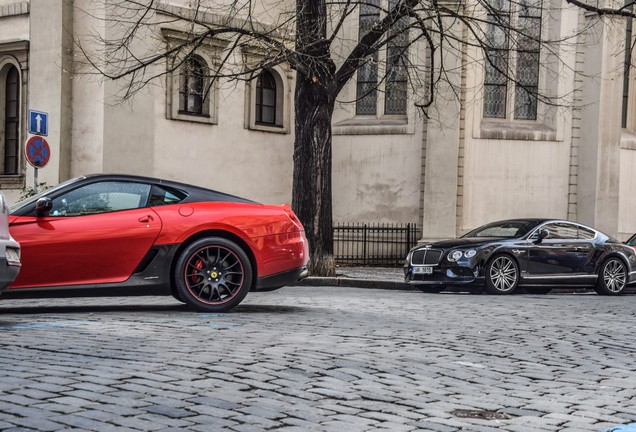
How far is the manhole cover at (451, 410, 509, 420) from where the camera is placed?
5.61 metres

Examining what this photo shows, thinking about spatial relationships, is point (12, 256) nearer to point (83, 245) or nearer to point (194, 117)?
point (83, 245)

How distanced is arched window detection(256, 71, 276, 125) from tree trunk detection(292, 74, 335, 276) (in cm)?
848

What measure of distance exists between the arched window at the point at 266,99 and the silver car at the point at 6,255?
1928 centimetres

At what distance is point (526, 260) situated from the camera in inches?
692

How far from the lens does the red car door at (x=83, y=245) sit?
9.86 m

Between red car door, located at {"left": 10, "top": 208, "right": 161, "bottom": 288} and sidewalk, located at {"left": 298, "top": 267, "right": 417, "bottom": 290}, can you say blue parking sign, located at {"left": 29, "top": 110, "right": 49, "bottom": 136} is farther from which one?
red car door, located at {"left": 10, "top": 208, "right": 161, "bottom": 288}

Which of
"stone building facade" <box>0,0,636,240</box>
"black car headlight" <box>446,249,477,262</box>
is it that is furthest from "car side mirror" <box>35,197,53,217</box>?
"stone building facade" <box>0,0,636,240</box>

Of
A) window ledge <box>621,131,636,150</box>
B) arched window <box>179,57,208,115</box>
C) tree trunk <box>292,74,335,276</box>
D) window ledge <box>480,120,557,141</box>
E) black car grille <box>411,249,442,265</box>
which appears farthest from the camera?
window ledge <box>621,131,636,150</box>

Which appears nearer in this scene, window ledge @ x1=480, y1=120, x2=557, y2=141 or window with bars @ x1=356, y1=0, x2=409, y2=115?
window ledge @ x1=480, y1=120, x2=557, y2=141

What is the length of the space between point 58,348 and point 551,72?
21896 millimetres

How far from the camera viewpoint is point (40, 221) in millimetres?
9961

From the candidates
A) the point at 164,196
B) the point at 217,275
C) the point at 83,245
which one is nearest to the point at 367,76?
the point at 164,196

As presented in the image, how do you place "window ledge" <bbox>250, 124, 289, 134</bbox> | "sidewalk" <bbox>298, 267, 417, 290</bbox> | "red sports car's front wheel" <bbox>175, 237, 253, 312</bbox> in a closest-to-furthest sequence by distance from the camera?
1. "red sports car's front wheel" <bbox>175, 237, 253, 312</bbox>
2. "sidewalk" <bbox>298, 267, 417, 290</bbox>
3. "window ledge" <bbox>250, 124, 289, 134</bbox>

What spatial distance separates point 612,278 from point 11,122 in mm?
16444
